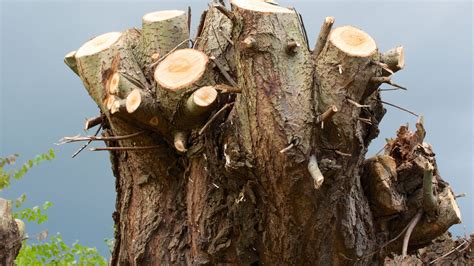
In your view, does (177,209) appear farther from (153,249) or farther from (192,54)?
(192,54)

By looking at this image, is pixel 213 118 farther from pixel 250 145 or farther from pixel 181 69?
pixel 181 69

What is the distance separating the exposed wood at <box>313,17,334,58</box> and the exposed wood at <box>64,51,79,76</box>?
5.60ft

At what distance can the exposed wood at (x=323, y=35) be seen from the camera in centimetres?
428

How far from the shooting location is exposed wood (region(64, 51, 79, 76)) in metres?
5.03

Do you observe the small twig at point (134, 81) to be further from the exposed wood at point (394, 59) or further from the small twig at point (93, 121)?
the exposed wood at point (394, 59)

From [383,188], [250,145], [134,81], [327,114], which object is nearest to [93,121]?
[134,81]

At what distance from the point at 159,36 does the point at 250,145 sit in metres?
1.12

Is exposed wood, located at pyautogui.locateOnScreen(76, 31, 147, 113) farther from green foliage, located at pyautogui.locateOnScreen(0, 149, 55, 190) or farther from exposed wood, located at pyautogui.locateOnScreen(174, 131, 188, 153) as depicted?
green foliage, located at pyautogui.locateOnScreen(0, 149, 55, 190)

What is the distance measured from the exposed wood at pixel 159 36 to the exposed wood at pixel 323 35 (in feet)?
3.00

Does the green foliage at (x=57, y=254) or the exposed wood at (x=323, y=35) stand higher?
the exposed wood at (x=323, y=35)

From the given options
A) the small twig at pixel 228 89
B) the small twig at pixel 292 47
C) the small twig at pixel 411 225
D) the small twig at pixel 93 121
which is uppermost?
the small twig at pixel 292 47

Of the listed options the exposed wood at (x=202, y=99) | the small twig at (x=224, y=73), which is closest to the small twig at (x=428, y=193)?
the small twig at (x=224, y=73)

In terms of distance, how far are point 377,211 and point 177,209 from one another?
4.17 feet

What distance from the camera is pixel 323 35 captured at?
4.30 m
